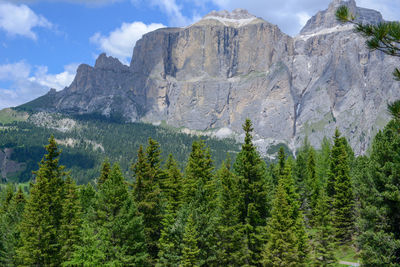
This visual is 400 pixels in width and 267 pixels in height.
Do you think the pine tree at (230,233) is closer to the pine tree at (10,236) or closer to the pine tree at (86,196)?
the pine tree at (86,196)

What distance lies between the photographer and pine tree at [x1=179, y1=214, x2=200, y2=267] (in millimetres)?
32594

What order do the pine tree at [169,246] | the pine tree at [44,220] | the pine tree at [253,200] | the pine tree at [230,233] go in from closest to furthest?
1. the pine tree at [169,246]
2. the pine tree at [230,233]
3. the pine tree at [253,200]
4. the pine tree at [44,220]

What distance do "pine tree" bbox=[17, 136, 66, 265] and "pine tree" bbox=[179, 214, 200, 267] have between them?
619 inches

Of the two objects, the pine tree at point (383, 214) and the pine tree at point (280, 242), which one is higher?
the pine tree at point (383, 214)

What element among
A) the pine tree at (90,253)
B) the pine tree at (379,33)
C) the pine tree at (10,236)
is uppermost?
the pine tree at (379,33)

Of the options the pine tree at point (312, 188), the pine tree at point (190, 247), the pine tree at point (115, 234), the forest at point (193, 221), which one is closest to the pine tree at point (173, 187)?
the forest at point (193, 221)

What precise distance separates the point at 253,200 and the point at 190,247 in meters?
9.01

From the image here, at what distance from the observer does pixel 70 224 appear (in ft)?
138

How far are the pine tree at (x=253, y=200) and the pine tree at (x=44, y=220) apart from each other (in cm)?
2118

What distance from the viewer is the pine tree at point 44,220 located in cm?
3844

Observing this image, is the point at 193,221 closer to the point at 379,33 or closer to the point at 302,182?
the point at 379,33

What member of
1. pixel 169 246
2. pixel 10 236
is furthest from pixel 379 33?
pixel 10 236

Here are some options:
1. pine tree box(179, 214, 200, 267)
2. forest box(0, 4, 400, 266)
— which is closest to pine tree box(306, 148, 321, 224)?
forest box(0, 4, 400, 266)

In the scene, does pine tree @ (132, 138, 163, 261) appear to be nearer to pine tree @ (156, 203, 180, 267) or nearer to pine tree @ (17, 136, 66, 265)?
pine tree @ (156, 203, 180, 267)
